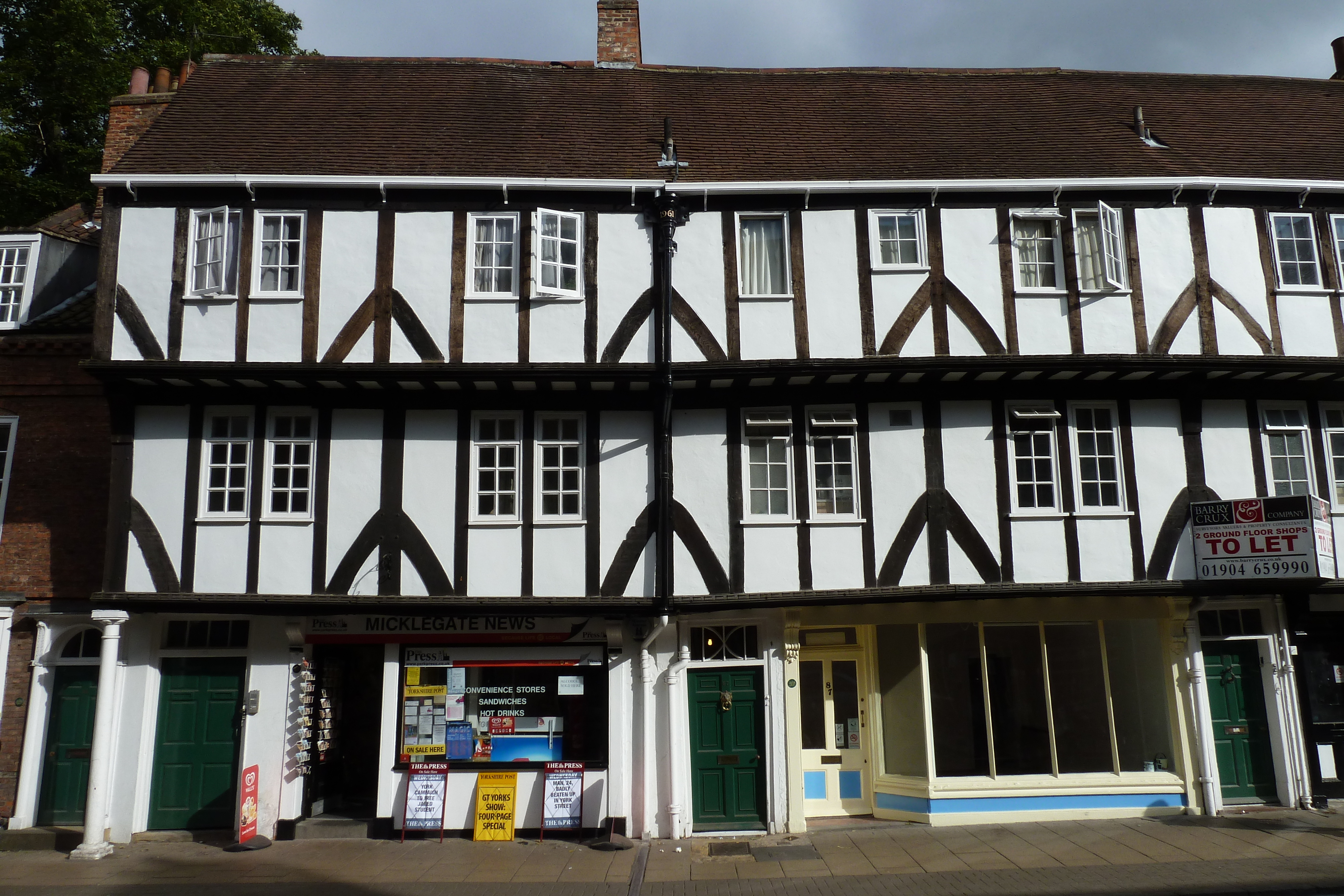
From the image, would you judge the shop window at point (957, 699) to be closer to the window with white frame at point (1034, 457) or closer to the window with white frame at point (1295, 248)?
the window with white frame at point (1034, 457)

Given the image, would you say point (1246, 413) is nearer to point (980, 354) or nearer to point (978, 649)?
point (980, 354)

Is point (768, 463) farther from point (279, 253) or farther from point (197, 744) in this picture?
point (197, 744)

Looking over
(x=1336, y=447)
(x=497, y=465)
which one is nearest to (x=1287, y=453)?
(x=1336, y=447)

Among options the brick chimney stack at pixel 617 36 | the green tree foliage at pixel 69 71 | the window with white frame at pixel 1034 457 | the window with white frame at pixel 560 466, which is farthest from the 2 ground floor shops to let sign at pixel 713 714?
the green tree foliage at pixel 69 71

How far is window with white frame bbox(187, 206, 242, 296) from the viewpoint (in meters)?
11.8

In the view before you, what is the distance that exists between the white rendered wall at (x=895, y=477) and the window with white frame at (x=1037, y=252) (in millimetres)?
2444

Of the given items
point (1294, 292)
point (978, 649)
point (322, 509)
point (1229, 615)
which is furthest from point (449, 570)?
point (1294, 292)

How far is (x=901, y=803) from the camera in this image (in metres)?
12.0

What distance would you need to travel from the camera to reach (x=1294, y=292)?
12258 mm

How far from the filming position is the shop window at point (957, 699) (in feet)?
39.5

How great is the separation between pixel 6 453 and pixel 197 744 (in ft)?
17.1

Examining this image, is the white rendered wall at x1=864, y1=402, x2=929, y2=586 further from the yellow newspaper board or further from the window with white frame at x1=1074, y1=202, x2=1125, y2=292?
the yellow newspaper board

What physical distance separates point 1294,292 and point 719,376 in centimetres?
813

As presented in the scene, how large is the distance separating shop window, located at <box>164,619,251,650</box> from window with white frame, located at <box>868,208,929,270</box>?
10.2 meters
